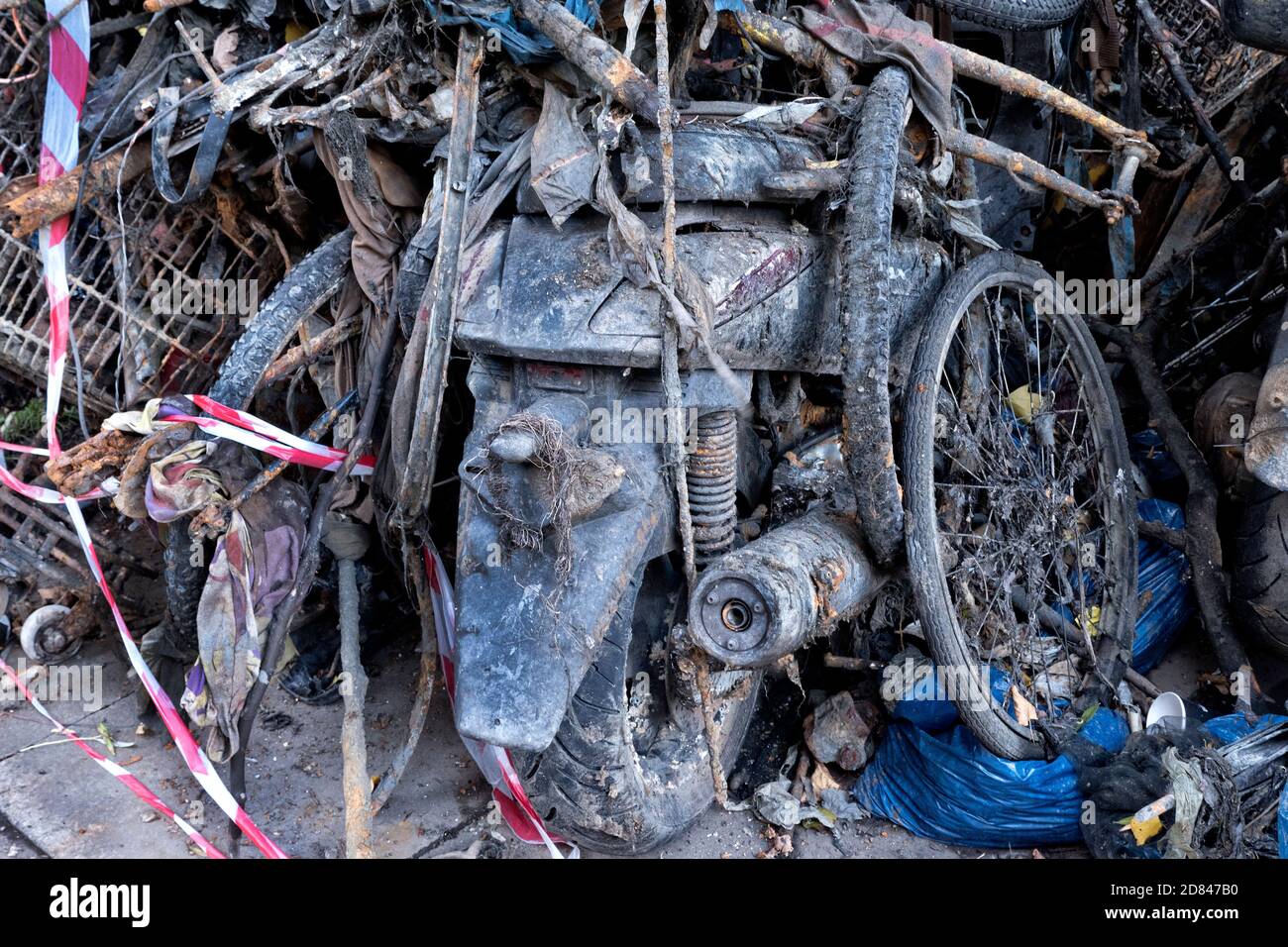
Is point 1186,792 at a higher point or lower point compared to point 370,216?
lower

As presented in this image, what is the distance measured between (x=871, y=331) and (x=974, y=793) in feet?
5.52

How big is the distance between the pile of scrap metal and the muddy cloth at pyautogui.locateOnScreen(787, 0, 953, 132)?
2 cm

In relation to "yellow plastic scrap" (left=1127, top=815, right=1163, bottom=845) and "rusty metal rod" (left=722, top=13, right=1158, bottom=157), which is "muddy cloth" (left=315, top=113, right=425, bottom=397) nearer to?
"rusty metal rod" (left=722, top=13, right=1158, bottom=157)

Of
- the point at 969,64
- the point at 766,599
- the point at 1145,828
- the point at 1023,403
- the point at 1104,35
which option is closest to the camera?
the point at 766,599

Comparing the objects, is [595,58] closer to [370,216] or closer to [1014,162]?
[370,216]

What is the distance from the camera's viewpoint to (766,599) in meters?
2.88

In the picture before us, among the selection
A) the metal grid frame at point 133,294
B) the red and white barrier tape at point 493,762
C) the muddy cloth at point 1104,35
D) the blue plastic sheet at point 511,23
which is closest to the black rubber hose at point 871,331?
the blue plastic sheet at point 511,23

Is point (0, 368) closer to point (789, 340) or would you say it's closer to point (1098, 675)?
point (789, 340)

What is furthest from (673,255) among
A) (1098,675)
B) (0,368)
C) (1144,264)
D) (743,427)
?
(1144,264)

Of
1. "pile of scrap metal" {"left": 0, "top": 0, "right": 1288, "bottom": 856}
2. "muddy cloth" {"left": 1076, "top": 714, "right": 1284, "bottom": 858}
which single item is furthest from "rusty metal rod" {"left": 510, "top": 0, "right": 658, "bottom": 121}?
"muddy cloth" {"left": 1076, "top": 714, "right": 1284, "bottom": 858}

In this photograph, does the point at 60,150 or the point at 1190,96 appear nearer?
the point at 60,150

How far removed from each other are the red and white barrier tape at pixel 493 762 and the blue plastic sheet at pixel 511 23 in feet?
5.51

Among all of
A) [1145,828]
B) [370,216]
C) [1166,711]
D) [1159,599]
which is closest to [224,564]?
[370,216]

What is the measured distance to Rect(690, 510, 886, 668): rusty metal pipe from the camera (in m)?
2.89
